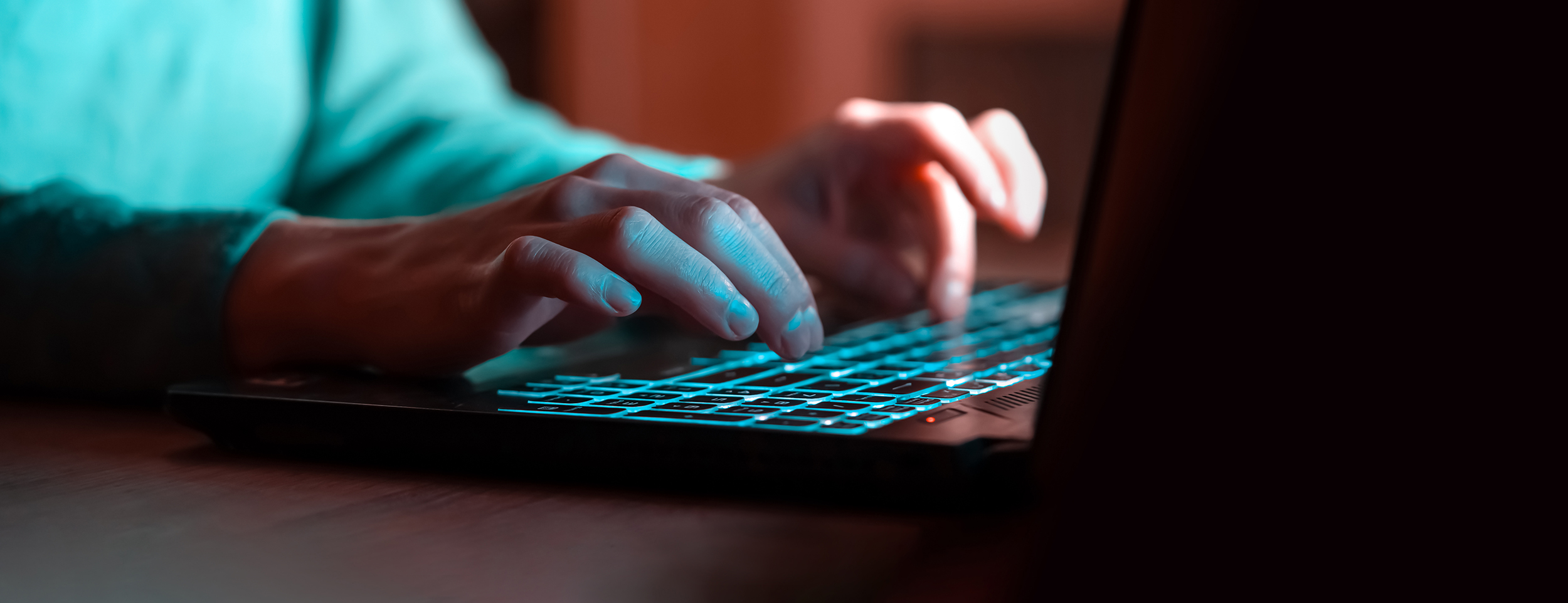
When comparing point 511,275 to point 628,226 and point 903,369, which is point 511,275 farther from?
point 903,369

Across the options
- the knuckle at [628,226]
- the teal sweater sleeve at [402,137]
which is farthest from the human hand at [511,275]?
the teal sweater sleeve at [402,137]

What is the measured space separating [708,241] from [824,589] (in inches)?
6.4

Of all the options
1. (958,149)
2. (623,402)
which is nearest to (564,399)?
(623,402)

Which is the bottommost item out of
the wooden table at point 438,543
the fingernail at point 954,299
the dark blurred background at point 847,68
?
the wooden table at point 438,543

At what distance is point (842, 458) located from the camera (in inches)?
10.2

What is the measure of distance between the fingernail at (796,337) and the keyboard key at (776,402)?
42mm

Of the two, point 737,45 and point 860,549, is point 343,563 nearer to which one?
point 860,549

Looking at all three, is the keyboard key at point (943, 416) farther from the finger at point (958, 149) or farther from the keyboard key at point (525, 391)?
the finger at point (958, 149)

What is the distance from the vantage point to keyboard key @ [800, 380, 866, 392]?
1.13 feet

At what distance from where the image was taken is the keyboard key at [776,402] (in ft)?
1.02

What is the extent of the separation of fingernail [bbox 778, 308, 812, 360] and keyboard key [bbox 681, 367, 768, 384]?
0.02m

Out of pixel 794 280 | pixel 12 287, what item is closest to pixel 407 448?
pixel 794 280

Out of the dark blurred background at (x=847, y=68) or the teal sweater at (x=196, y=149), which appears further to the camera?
the dark blurred background at (x=847, y=68)

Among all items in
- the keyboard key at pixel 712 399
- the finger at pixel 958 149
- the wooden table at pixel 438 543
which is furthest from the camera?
the finger at pixel 958 149
